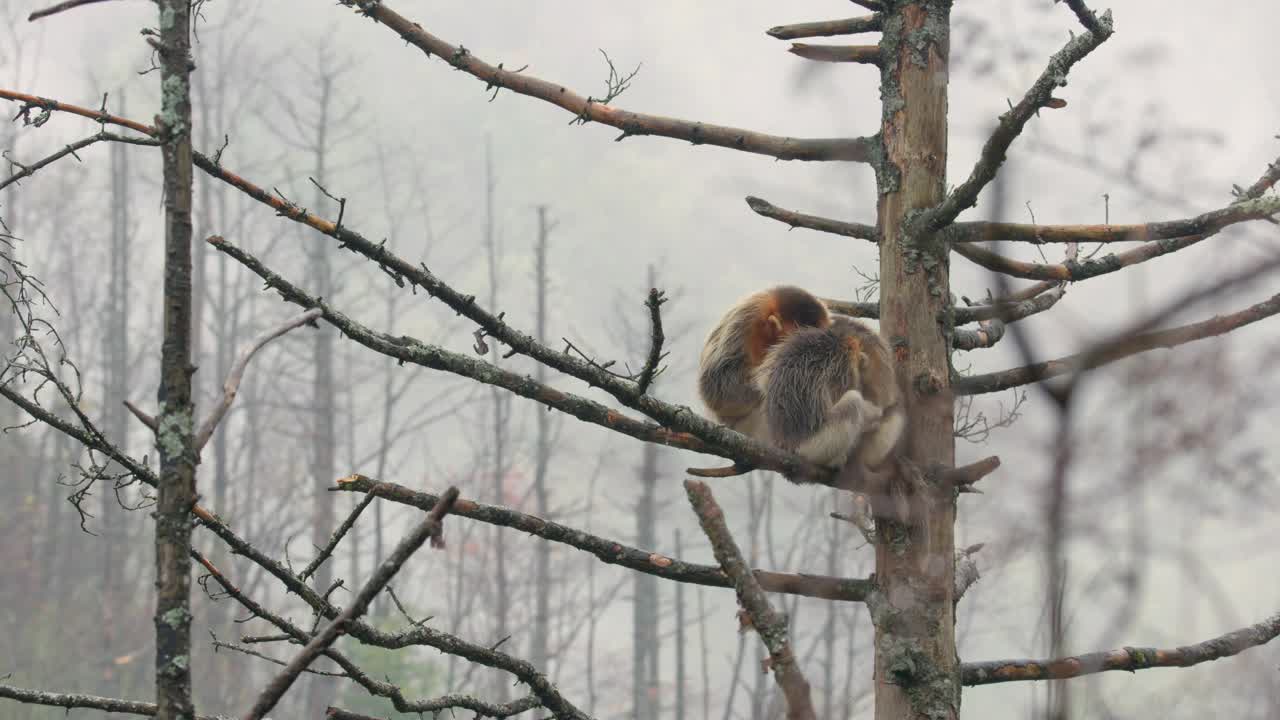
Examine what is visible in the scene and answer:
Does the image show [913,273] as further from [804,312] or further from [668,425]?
[804,312]

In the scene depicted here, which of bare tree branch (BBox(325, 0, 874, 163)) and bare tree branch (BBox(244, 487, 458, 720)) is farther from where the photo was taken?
bare tree branch (BBox(325, 0, 874, 163))

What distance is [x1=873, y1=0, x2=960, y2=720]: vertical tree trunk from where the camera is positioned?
9.28 feet

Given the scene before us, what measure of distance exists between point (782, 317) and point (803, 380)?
51 centimetres

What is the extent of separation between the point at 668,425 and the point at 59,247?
84.8 feet

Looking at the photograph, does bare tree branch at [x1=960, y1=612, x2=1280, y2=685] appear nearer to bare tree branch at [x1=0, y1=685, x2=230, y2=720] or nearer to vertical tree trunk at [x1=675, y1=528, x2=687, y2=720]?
bare tree branch at [x1=0, y1=685, x2=230, y2=720]

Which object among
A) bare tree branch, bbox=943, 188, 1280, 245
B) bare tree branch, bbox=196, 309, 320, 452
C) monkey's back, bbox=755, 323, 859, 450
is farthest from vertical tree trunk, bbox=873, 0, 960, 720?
bare tree branch, bbox=196, 309, 320, 452

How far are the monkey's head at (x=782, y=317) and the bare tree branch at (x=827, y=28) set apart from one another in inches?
47.2

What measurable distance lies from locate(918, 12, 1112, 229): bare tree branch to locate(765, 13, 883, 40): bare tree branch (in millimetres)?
782

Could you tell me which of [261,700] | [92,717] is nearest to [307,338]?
[92,717]

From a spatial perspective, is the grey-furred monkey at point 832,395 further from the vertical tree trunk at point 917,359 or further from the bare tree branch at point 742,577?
the bare tree branch at point 742,577

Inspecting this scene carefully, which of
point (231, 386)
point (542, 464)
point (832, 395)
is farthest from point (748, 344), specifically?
point (542, 464)

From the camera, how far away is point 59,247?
2483 centimetres

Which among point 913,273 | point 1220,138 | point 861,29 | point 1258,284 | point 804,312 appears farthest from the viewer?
point 804,312

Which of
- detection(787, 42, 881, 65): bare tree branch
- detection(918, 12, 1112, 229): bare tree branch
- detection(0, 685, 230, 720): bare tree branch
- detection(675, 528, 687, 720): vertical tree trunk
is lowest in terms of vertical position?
detection(0, 685, 230, 720): bare tree branch
